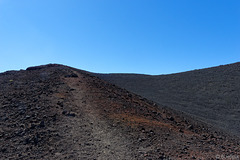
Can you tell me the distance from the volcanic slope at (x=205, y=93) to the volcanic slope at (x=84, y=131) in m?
6.81

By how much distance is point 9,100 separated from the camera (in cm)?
1021

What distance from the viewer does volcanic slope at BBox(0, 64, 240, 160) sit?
638 centimetres

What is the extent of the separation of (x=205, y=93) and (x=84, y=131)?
1877 centimetres

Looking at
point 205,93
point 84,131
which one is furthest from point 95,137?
point 205,93

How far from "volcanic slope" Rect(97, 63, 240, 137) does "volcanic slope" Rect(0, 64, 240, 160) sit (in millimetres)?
6813

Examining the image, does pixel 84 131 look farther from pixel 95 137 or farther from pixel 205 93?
pixel 205 93

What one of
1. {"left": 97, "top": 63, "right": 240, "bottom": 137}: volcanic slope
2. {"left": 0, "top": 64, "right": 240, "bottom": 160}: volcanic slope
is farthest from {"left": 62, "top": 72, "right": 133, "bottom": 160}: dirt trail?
{"left": 97, "top": 63, "right": 240, "bottom": 137}: volcanic slope

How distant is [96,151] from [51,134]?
6.24 feet

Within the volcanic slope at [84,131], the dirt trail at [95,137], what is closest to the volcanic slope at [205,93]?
the volcanic slope at [84,131]

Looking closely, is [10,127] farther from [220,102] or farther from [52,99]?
[220,102]

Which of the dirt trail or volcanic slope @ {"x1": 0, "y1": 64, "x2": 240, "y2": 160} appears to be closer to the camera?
the dirt trail

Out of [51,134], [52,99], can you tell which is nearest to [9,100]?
[52,99]

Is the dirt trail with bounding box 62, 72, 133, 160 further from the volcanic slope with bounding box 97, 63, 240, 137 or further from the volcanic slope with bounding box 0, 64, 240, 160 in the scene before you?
the volcanic slope with bounding box 97, 63, 240, 137

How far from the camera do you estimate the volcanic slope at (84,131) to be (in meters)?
6.38
